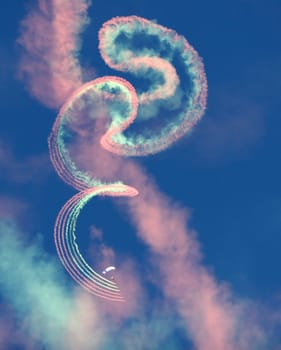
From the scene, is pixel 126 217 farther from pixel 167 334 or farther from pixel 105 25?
pixel 105 25

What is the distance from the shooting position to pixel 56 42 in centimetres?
1648

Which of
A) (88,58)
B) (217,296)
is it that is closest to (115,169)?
(88,58)

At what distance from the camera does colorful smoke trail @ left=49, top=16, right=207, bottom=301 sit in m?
16.3

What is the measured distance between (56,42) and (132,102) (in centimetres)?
300

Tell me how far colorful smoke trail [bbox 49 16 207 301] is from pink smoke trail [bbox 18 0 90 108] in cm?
52

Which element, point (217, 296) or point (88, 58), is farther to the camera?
point (217, 296)

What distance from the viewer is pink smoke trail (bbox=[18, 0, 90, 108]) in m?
16.4

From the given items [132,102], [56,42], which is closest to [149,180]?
[132,102]

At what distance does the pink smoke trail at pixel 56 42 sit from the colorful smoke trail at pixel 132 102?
524 mm

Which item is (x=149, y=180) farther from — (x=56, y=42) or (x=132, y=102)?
(x=56, y=42)

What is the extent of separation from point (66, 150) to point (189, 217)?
4574 millimetres

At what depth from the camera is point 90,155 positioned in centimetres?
1702

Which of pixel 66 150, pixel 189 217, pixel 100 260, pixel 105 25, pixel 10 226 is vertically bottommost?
pixel 10 226

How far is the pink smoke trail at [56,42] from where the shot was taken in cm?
1642
